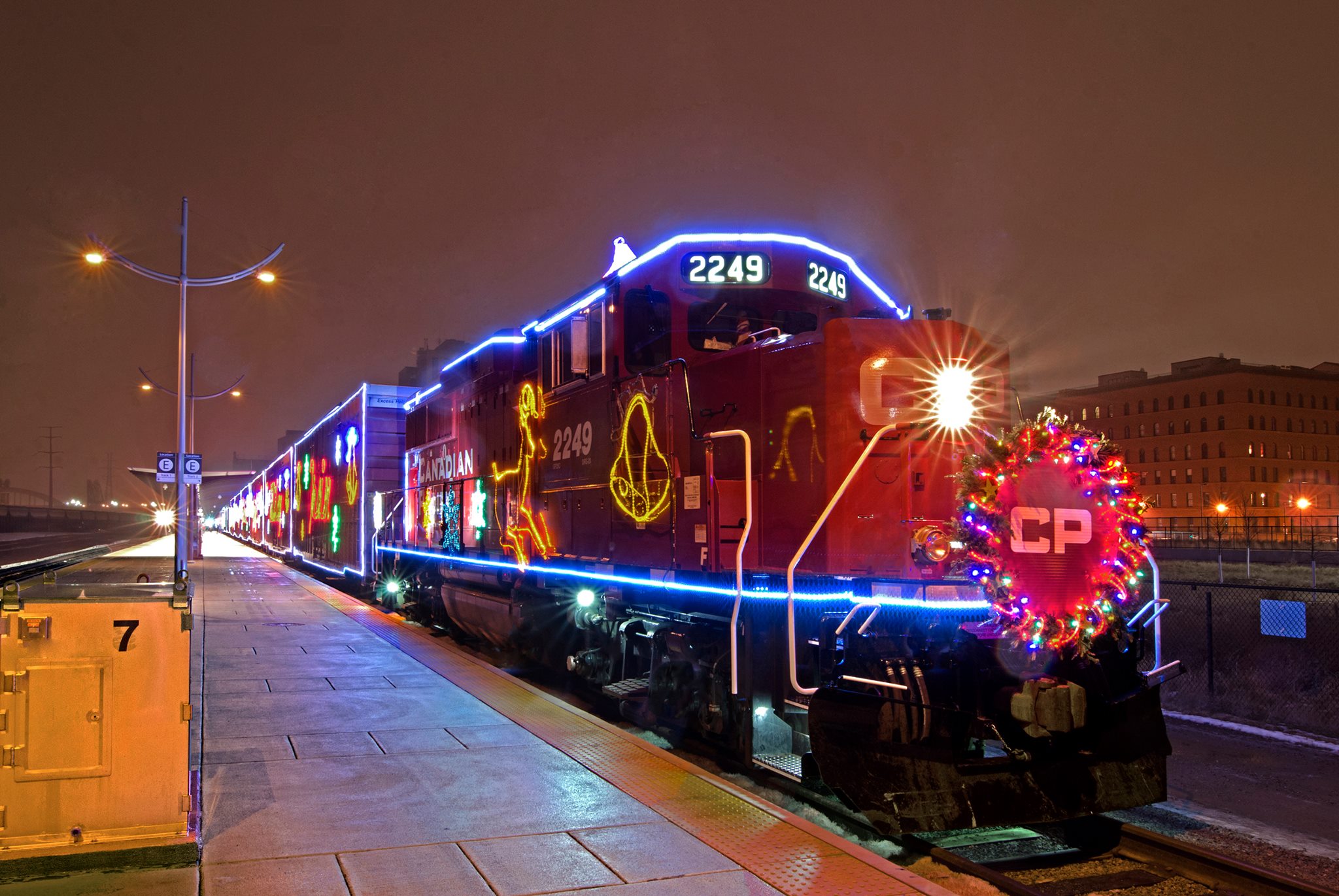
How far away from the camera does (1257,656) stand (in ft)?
47.9

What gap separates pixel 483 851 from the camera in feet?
15.4

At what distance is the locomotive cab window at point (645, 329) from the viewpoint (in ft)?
24.8

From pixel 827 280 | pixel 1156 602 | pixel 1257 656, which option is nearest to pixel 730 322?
pixel 827 280

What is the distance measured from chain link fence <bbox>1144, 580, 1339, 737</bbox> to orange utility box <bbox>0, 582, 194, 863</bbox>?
548 cm

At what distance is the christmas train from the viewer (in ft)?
17.2

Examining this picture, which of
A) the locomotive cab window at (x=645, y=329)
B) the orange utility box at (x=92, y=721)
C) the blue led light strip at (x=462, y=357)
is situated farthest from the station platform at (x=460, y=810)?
the blue led light strip at (x=462, y=357)

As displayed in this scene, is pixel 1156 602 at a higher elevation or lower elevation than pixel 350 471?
lower

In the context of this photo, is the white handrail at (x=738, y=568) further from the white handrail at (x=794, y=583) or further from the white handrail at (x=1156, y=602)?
the white handrail at (x=1156, y=602)

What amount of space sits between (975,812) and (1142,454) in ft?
255

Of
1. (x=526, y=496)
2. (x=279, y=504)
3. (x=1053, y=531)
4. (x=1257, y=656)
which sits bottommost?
(x=1257, y=656)

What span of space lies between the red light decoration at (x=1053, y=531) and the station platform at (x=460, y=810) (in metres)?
1.59

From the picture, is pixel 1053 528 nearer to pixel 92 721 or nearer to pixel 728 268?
pixel 728 268

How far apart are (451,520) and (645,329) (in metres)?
6.62

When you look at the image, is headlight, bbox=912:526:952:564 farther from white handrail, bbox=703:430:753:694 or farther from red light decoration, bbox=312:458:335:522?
red light decoration, bbox=312:458:335:522
